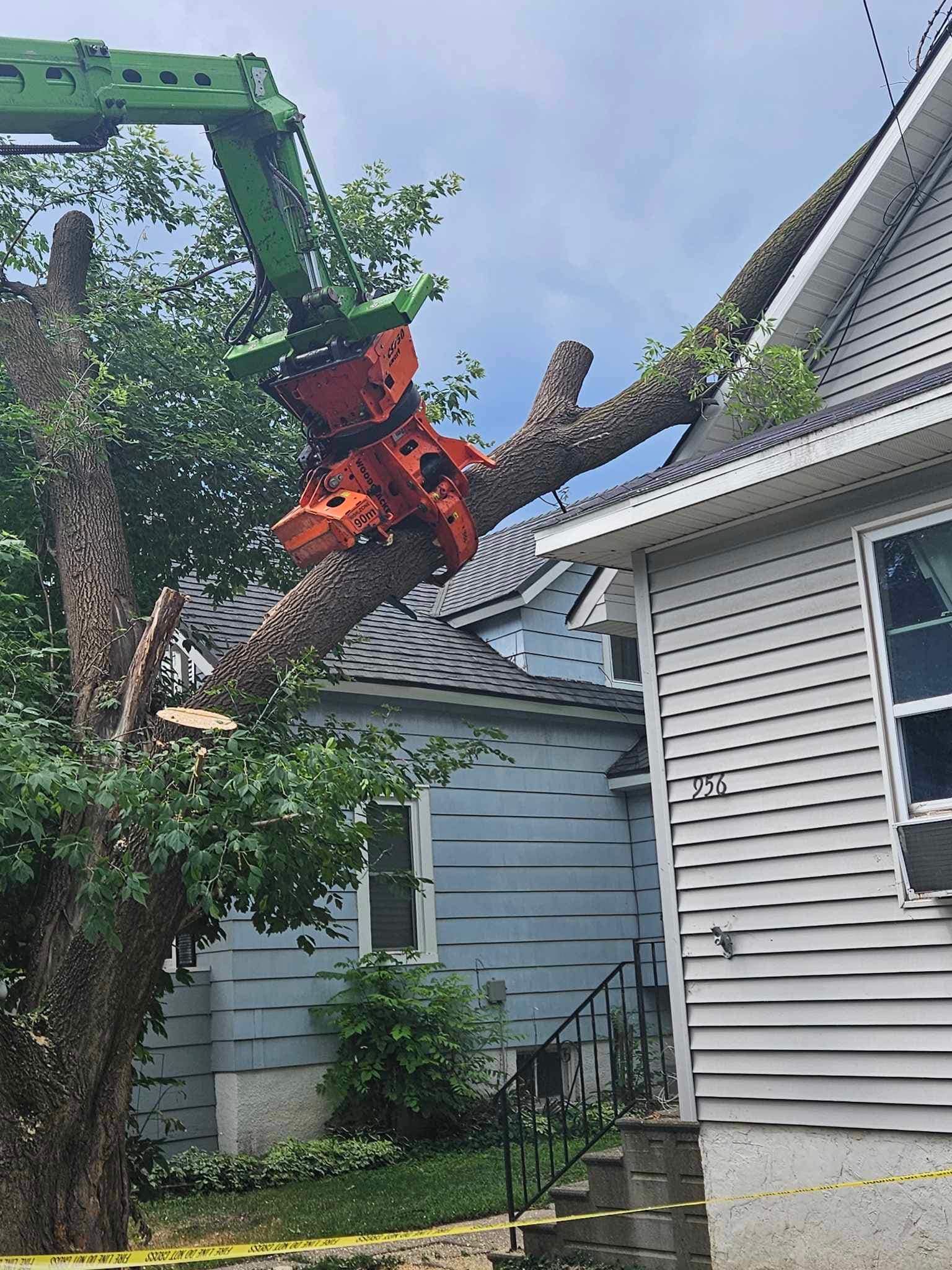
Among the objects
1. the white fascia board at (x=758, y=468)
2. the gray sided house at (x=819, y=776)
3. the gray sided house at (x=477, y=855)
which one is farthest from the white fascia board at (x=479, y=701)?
the gray sided house at (x=819, y=776)

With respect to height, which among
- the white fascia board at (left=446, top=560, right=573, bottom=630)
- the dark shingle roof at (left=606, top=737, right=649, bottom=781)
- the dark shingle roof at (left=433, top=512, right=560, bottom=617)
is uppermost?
the dark shingle roof at (left=433, top=512, right=560, bottom=617)

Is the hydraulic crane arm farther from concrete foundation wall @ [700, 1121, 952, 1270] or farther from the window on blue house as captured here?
the window on blue house

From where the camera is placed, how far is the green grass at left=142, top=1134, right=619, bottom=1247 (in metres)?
8.77

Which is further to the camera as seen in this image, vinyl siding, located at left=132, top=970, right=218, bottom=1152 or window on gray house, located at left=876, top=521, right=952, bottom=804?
vinyl siding, located at left=132, top=970, right=218, bottom=1152

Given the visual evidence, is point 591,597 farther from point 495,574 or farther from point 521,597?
point 495,574

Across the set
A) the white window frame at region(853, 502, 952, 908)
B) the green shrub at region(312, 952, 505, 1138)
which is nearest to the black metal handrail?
the green shrub at region(312, 952, 505, 1138)

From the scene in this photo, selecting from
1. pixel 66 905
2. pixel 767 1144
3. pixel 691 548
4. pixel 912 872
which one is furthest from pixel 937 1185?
pixel 66 905

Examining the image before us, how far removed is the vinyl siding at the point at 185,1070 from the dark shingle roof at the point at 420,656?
322cm

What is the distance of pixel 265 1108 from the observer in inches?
465

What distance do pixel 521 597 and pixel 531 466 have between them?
619cm

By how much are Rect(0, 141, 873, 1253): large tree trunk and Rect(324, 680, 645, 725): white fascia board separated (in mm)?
3942

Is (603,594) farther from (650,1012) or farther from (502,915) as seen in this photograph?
(650,1012)

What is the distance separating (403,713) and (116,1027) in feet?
22.7

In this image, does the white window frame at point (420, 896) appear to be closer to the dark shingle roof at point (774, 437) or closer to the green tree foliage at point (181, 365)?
the green tree foliage at point (181, 365)
